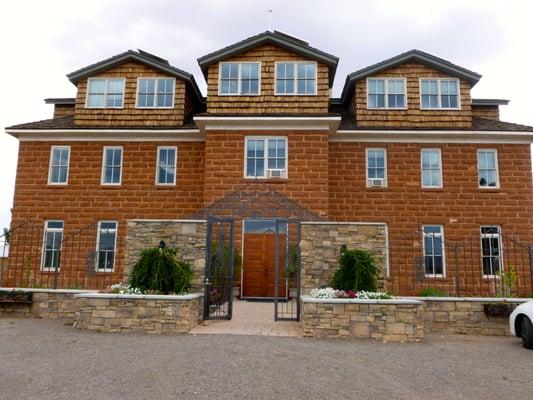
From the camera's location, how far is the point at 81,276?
15750 mm

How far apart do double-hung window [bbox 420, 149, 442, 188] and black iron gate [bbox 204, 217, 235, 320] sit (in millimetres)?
8648

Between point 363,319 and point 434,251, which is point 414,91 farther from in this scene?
point 363,319

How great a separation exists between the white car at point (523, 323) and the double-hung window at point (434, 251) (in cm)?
686

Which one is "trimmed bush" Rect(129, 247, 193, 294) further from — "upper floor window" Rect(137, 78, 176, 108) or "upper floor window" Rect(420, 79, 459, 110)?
"upper floor window" Rect(420, 79, 459, 110)

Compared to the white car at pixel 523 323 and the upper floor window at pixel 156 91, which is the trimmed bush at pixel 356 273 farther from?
the upper floor window at pixel 156 91

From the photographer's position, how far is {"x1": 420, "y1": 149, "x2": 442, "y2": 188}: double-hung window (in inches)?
648

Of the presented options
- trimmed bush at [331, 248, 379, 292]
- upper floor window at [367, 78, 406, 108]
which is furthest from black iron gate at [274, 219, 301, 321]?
upper floor window at [367, 78, 406, 108]

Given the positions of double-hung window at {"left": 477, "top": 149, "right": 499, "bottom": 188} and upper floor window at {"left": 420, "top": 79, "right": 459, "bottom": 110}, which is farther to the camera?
upper floor window at {"left": 420, "top": 79, "right": 459, "bottom": 110}

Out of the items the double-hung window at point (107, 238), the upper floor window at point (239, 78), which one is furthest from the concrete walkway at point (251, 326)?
the upper floor window at point (239, 78)

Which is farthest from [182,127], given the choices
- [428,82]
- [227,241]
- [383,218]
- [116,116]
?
[428,82]

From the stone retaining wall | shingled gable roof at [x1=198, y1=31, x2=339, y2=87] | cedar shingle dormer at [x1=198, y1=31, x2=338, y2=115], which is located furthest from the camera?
shingled gable roof at [x1=198, y1=31, x2=339, y2=87]

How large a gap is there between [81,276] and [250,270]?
615 cm

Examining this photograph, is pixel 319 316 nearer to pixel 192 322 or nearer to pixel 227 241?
pixel 192 322

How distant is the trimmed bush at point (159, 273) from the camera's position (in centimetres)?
962
